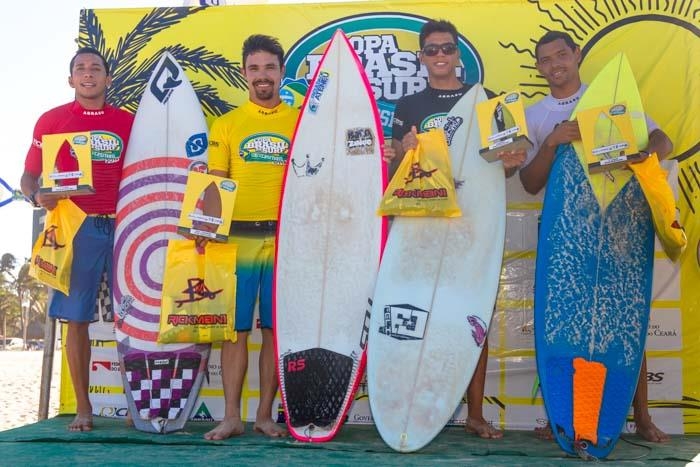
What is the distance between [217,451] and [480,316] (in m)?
1.32

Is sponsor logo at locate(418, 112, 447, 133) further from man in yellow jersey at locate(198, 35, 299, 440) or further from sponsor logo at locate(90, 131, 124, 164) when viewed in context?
sponsor logo at locate(90, 131, 124, 164)

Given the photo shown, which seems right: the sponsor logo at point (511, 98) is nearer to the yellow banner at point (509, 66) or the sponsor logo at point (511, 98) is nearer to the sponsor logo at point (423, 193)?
the sponsor logo at point (423, 193)

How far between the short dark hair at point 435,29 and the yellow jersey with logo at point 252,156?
904 mm

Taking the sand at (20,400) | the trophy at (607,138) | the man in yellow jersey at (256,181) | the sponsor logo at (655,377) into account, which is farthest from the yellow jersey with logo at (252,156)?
the sand at (20,400)

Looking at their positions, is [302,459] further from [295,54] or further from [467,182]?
[295,54]

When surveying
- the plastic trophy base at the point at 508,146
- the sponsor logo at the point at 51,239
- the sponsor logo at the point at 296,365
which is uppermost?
the plastic trophy base at the point at 508,146

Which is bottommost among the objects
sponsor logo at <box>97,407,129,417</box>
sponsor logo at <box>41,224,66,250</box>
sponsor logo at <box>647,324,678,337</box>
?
sponsor logo at <box>97,407,129,417</box>

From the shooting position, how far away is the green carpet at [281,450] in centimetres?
267

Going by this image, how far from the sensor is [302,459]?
107 inches

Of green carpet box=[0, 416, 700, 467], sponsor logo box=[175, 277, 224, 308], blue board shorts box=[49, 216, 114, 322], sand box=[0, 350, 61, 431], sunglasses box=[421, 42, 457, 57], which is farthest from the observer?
sand box=[0, 350, 61, 431]

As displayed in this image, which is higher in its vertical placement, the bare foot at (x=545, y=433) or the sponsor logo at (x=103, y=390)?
the sponsor logo at (x=103, y=390)

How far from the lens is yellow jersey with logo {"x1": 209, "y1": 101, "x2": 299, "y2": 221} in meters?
3.55

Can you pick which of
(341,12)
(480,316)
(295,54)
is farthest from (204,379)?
(341,12)

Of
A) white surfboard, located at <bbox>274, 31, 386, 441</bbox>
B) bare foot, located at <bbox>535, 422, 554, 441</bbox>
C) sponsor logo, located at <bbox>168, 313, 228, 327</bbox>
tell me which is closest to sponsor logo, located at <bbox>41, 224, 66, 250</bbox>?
sponsor logo, located at <bbox>168, 313, 228, 327</bbox>
